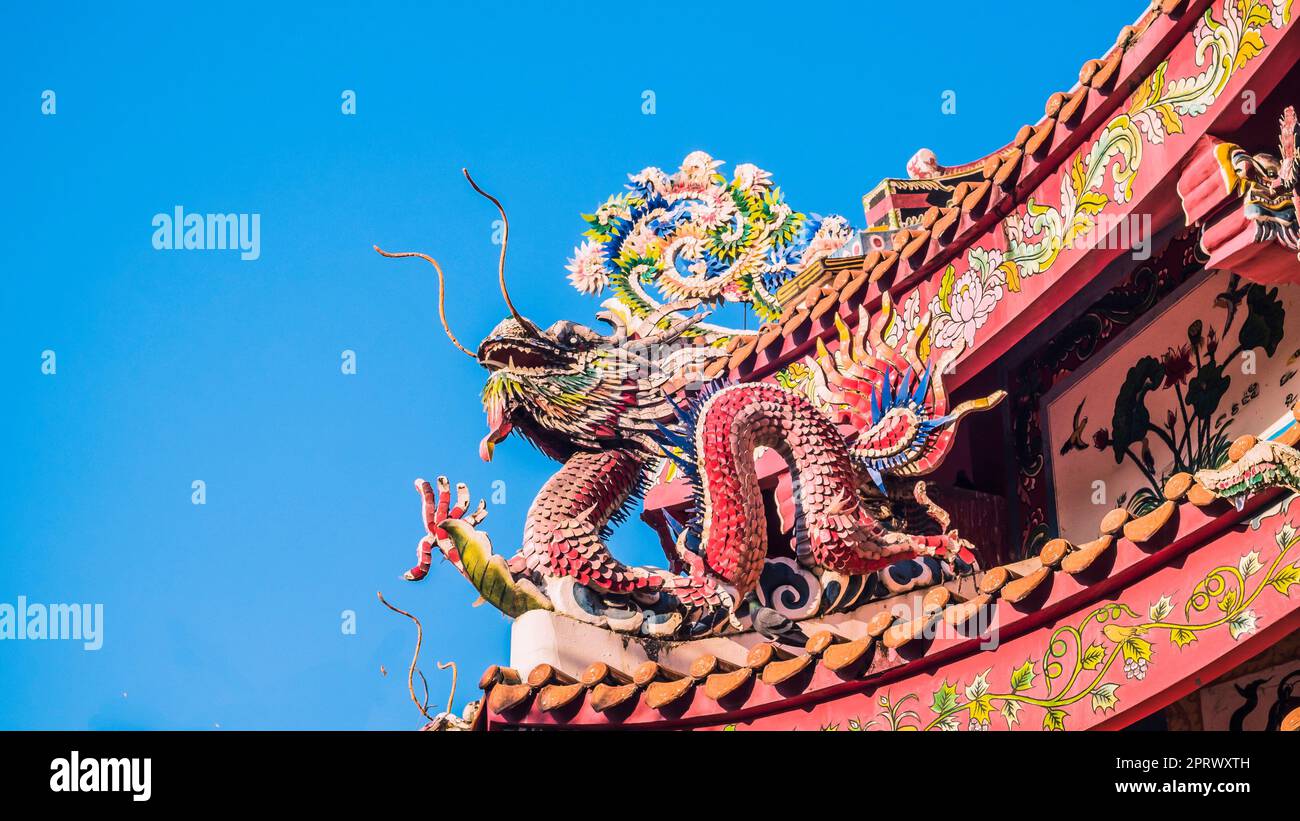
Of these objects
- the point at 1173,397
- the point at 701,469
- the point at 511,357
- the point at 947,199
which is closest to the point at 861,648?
the point at 701,469

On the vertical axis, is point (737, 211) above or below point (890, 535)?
above

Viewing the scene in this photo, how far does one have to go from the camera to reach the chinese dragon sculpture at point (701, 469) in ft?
25.8

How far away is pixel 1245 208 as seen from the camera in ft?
20.3

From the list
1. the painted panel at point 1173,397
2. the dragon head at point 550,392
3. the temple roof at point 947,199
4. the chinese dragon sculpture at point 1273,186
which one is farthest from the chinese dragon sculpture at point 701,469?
the chinese dragon sculpture at point 1273,186

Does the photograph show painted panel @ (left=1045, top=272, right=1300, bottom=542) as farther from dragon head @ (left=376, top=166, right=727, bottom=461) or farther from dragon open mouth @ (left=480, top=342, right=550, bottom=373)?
dragon open mouth @ (left=480, top=342, right=550, bottom=373)

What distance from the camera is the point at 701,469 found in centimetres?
812

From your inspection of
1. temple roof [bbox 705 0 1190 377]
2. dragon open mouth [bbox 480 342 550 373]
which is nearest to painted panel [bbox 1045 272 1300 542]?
temple roof [bbox 705 0 1190 377]

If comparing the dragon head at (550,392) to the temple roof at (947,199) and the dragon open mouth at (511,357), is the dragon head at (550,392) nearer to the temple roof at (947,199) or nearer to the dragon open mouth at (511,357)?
the dragon open mouth at (511,357)

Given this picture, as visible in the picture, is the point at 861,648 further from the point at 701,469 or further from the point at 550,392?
the point at 550,392

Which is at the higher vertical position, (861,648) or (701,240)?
(701,240)

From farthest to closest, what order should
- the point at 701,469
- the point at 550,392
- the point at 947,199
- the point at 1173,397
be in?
1. the point at 947,199
2. the point at 550,392
3. the point at 701,469
4. the point at 1173,397
